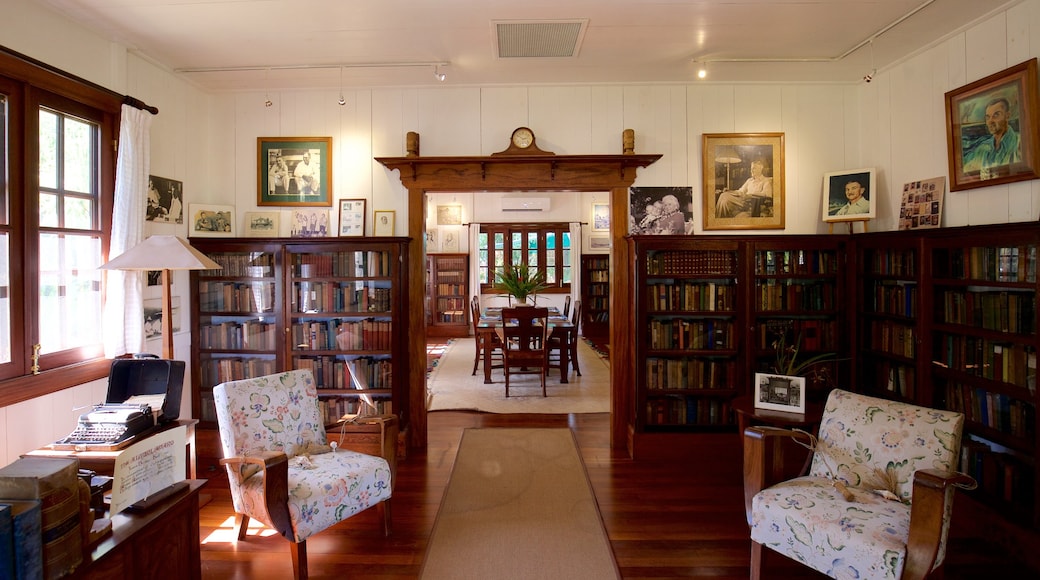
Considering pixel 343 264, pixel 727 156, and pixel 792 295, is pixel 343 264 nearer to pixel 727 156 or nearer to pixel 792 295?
pixel 727 156

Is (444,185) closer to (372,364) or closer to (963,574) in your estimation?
(372,364)

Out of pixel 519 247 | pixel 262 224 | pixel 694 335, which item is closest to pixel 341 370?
pixel 262 224

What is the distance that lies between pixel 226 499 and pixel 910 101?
17.8 ft

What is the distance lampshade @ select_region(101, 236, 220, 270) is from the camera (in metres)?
2.76

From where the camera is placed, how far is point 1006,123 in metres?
2.82

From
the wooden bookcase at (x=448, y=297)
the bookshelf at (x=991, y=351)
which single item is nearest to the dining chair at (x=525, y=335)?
the bookshelf at (x=991, y=351)

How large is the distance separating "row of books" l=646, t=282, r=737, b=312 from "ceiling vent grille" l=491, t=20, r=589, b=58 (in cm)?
186

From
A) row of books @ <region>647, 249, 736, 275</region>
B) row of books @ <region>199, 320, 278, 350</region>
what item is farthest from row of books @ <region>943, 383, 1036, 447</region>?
row of books @ <region>199, 320, 278, 350</region>

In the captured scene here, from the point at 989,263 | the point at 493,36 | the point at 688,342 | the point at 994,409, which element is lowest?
the point at 994,409

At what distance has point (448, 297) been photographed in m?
9.84

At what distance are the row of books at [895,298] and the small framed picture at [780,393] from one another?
100cm

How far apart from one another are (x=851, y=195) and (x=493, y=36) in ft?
9.60

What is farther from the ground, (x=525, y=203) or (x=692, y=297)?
(x=525, y=203)

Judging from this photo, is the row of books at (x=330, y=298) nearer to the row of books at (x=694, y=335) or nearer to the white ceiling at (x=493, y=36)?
the white ceiling at (x=493, y=36)
